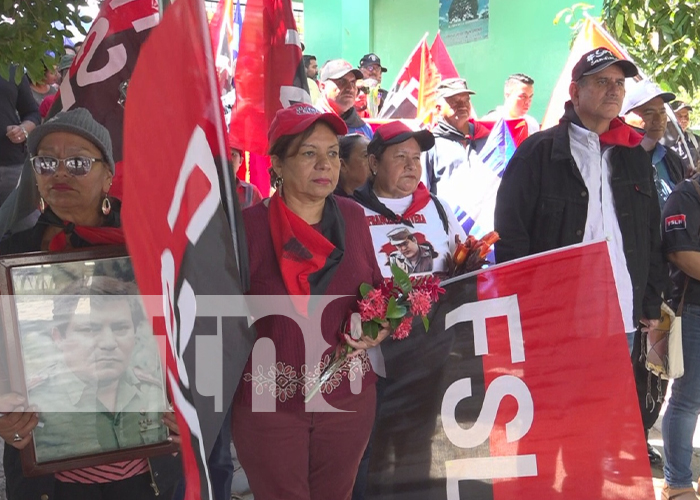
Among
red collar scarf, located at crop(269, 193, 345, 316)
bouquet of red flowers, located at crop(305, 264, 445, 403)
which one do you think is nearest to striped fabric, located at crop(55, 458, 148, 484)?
bouquet of red flowers, located at crop(305, 264, 445, 403)

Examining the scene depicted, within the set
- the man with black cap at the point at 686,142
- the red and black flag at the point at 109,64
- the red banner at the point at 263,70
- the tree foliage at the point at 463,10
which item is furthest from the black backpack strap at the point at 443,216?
the tree foliage at the point at 463,10

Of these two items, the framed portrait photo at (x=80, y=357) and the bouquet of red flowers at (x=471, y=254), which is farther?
the bouquet of red flowers at (x=471, y=254)

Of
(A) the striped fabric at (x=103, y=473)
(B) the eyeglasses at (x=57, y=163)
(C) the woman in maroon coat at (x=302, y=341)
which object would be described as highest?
(B) the eyeglasses at (x=57, y=163)

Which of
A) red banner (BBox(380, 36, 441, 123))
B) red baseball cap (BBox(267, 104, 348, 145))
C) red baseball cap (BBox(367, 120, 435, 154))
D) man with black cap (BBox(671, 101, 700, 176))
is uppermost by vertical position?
red banner (BBox(380, 36, 441, 123))

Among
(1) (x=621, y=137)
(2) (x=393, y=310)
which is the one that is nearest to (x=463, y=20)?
(1) (x=621, y=137)

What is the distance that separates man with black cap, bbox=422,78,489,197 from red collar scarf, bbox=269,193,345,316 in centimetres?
243

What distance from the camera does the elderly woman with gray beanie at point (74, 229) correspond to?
219cm

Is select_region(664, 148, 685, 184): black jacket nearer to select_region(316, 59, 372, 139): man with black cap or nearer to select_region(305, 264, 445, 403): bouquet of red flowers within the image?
select_region(316, 59, 372, 139): man with black cap

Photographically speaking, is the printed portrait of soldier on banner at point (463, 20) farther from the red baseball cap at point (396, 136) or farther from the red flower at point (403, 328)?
the red flower at point (403, 328)

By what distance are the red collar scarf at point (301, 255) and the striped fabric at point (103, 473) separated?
752mm

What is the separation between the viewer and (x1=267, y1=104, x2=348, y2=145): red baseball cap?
8.59ft

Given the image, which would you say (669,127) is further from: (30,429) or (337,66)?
(30,429)

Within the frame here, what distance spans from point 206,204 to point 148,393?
78 centimetres

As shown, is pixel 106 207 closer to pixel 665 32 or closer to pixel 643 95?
pixel 665 32
